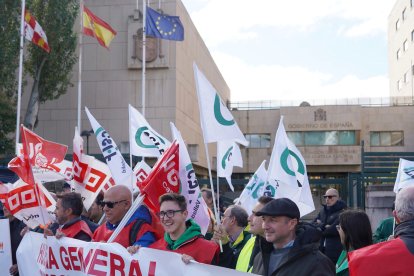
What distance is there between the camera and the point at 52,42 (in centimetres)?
2522

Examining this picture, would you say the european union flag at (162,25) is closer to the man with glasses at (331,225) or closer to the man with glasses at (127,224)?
the man with glasses at (331,225)

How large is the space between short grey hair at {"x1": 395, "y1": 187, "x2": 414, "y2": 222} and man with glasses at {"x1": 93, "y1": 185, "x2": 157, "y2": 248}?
86.7 inches

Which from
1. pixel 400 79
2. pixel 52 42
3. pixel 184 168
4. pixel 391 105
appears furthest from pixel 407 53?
pixel 184 168

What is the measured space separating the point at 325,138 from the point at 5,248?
36118mm

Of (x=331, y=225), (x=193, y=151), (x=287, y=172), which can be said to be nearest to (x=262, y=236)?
(x=287, y=172)

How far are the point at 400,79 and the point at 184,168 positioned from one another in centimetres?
5080

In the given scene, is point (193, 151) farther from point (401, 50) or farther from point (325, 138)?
point (401, 50)

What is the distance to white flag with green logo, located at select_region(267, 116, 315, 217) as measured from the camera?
8719mm

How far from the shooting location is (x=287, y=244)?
3965mm

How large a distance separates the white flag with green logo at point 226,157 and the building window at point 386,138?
111 feet

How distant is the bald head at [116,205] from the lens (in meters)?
5.35

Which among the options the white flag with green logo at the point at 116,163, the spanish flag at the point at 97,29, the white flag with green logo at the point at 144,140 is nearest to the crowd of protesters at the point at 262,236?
the white flag with green logo at the point at 116,163

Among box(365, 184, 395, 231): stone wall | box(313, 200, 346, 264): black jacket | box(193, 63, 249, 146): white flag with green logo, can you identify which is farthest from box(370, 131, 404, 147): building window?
box(193, 63, 249, 146): white flag with green logo

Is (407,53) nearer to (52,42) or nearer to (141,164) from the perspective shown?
(52,42)
